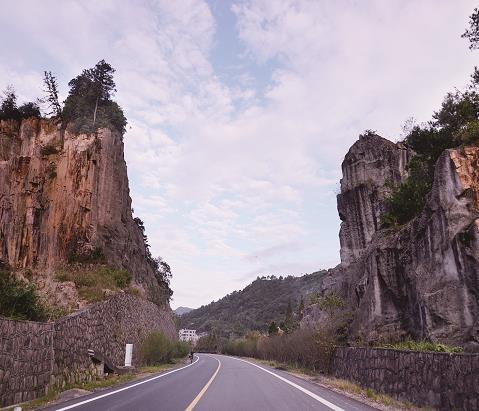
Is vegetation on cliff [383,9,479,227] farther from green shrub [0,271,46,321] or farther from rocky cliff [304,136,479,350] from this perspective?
green shrub [0,271,46,321]

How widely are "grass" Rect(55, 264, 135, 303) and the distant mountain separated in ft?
305

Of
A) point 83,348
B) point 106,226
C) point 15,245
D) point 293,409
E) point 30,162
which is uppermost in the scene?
point 30,162

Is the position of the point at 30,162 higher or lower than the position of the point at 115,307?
higher

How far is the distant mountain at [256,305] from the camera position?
13288 centimetres

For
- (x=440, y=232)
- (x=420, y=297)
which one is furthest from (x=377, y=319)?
(x=440, y=232)

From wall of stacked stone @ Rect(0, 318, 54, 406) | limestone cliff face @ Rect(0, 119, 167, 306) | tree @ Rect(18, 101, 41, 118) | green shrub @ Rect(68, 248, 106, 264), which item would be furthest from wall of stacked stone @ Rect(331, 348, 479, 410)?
tree @ Rect(18, 101, 41, 118)

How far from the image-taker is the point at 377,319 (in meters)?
22.7

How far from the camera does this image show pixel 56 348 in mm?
14156

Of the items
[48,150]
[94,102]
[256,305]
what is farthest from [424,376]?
[256,305]

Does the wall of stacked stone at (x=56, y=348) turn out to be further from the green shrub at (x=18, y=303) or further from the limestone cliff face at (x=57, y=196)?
the limestone cliff face at (x=57, y=196)

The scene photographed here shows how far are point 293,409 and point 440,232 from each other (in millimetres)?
11579

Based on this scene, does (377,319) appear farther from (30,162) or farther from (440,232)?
(30,162)

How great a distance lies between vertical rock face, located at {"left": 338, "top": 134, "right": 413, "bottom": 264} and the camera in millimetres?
39562

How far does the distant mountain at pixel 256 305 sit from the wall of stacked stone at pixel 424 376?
360 feet
